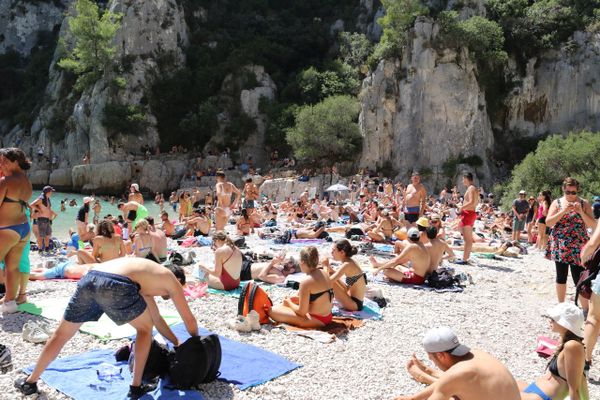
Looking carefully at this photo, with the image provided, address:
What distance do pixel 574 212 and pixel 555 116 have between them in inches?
1192

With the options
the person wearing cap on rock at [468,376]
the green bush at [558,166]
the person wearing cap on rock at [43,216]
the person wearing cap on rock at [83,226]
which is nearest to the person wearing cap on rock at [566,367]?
the person wearing cap on rock at [468,376]

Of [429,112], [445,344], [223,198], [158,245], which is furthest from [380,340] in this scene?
[429,112]

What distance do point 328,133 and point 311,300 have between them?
28.2 meters

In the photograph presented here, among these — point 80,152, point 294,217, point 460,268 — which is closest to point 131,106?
point 80,152

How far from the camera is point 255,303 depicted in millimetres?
5867

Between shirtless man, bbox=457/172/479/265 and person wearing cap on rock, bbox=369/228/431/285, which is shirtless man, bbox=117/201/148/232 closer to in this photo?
person wearing cap on rock, bbox=369/228/431/285

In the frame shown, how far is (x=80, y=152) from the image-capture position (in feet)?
131

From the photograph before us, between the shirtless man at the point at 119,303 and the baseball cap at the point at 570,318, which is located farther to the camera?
the shirtless man at the point at 119,303

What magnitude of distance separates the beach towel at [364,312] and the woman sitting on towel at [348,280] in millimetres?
76

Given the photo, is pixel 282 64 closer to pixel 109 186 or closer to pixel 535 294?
pixel 109 186

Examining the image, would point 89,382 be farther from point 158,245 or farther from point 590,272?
point 158,245

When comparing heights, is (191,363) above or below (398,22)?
below

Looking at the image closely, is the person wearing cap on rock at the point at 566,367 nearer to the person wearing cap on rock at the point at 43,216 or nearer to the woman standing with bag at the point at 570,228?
the woman standing with bag at the point at 570,228

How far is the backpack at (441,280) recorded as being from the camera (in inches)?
313
